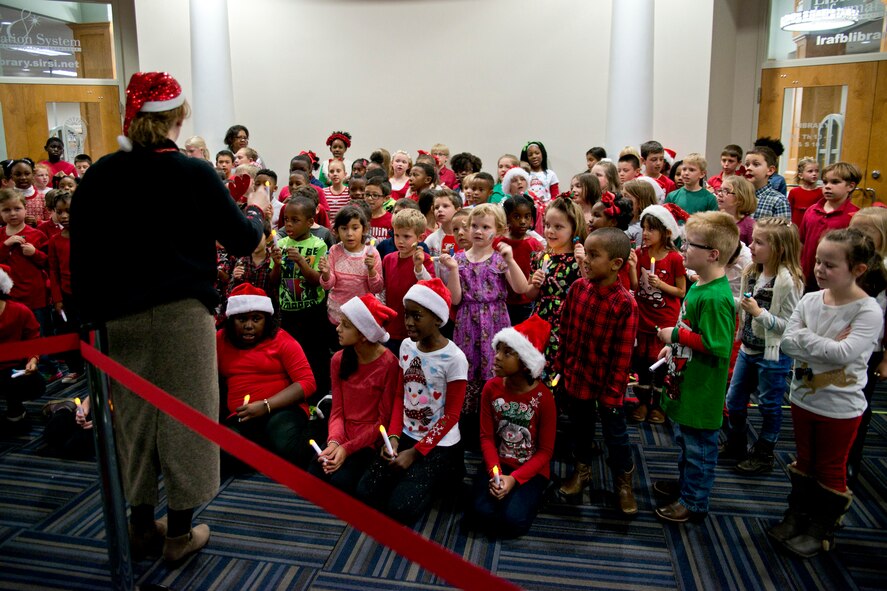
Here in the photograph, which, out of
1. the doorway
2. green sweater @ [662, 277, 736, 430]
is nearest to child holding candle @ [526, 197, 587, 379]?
green sweater @ [662, 277, 736, 430]

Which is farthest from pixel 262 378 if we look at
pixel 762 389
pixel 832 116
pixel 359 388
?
pixel 832 116

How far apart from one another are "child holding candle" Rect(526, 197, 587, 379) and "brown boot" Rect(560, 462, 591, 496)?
61cm

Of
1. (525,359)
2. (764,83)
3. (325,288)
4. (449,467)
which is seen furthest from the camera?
(764,83)

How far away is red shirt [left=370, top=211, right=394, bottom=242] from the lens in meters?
5.12

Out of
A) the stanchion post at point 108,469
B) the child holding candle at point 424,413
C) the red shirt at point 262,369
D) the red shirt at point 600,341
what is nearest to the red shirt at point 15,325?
the red shirt at point 262,369

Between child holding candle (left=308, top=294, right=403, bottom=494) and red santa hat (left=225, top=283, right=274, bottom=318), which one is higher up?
red santa hat (left=225, top=283, right=274, bottom=318)

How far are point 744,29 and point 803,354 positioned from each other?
7.35m

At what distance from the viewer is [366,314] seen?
3.26m

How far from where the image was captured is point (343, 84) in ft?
32.0

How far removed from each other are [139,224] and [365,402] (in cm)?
152

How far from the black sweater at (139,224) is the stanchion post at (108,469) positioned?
6.6 inches

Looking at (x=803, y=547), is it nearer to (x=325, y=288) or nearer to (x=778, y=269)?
(x=778, y=269)

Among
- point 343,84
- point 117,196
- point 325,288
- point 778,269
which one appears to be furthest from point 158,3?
point 778,269

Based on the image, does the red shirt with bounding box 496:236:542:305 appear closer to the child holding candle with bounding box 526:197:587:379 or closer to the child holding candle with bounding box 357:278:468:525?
the child holding candle with bounding box 526:197:587:379
